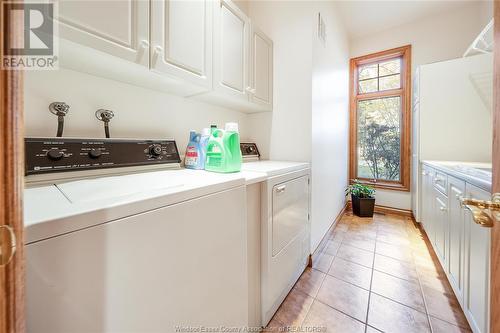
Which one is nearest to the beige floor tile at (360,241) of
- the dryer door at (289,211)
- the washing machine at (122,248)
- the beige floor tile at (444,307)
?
the beige floor tile at (444,307)

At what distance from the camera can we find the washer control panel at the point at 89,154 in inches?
31.9

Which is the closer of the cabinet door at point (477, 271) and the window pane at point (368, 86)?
the cabinet door at point (477, 271)

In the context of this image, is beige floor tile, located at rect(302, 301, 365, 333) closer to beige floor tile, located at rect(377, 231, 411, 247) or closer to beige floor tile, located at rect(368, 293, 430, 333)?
beige floor tile, located at rect(368, 293, 430, 333)

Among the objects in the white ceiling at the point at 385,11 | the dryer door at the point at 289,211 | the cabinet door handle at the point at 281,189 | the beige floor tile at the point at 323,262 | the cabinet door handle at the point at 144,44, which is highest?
the white ceiling at the point at 385,11

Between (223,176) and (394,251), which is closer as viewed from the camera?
(223,176)

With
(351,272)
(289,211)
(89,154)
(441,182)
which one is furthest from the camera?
(351,272)

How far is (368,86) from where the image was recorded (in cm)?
357

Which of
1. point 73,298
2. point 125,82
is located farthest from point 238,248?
point 125,82

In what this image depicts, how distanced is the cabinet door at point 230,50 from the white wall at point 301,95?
0.49 meters

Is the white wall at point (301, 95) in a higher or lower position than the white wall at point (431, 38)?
lower

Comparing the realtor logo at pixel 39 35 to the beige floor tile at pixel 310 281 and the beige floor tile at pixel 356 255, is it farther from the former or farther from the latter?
the beige floor tile at pixel 356 255

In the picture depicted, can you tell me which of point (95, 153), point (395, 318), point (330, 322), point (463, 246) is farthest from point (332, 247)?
point (95, 153)

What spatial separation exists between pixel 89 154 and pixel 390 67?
14.2ft

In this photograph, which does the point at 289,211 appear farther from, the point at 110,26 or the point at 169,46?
the point at 110,26
